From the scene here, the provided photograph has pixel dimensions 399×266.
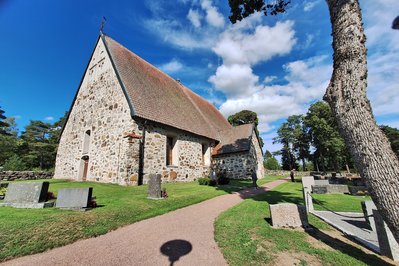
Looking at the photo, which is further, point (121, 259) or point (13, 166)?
point (13, 166)

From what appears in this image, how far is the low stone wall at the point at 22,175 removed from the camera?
14.3 metres

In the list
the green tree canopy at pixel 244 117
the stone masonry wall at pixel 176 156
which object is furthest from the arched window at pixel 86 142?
the green tree canopy at pixel 244 117

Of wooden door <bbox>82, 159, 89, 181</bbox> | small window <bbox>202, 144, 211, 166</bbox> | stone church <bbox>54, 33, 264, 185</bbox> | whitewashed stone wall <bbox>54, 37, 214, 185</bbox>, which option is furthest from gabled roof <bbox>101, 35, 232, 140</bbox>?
wooden door <bbox>82, 159, 89, 181</bbox>

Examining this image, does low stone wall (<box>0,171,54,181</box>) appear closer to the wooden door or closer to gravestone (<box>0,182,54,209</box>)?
the wooden door

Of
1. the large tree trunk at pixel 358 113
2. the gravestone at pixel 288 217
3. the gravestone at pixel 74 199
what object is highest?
the large tree trunk at pixel 358 113

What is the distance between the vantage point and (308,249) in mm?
3945

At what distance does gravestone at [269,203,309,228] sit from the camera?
5.27m

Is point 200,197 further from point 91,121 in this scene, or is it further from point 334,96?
point 91,121

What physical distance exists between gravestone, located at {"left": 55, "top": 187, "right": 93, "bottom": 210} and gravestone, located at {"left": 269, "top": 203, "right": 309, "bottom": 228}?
556 cm

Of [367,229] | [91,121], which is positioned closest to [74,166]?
[91,121]

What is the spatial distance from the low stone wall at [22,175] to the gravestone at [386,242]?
20789 mm

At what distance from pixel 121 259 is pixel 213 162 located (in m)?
16.3

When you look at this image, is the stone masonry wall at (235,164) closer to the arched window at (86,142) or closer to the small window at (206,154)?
the small window at (206,154)

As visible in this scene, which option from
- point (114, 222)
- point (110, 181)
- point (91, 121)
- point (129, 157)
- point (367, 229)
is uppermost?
point (91, 121)
